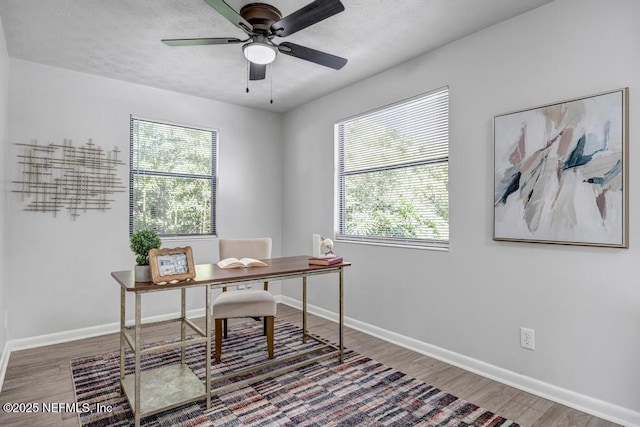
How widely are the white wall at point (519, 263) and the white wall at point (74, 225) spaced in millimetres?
2202

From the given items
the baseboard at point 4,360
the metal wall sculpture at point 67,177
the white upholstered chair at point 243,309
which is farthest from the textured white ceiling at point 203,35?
the baseboard at point 4,360

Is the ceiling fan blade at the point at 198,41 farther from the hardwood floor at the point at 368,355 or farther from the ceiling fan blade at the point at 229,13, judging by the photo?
the hardwood floor at the point at 368,355

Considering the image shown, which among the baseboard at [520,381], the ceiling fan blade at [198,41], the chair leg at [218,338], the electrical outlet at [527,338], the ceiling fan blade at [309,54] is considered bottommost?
the baseboard at [520,381]

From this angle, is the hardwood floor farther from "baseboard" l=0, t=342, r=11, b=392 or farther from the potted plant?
the potted plant

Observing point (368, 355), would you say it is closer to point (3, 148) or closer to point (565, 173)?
point (565, 173)

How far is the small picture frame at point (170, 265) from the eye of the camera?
6.39 feet

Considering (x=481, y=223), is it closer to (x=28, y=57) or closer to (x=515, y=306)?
(x=515, y=306)

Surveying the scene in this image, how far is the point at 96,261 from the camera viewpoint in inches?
139

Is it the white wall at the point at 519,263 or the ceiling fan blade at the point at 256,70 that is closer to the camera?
the white wall at the point at 519,263

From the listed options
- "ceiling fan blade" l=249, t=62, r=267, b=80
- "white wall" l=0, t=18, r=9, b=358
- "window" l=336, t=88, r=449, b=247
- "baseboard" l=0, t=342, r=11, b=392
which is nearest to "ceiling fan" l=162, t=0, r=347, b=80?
"ceiling fan blade" l=249, t=62, r=267, b=80

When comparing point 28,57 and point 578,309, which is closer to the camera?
point 578,309

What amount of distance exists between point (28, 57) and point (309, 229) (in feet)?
10.4

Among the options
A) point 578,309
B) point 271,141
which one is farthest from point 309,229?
point 578,309

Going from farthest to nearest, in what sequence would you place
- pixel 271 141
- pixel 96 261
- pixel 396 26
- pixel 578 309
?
pixel 271 141 → pixel 96 261 → pixel 396 26 → pixel 578 309
